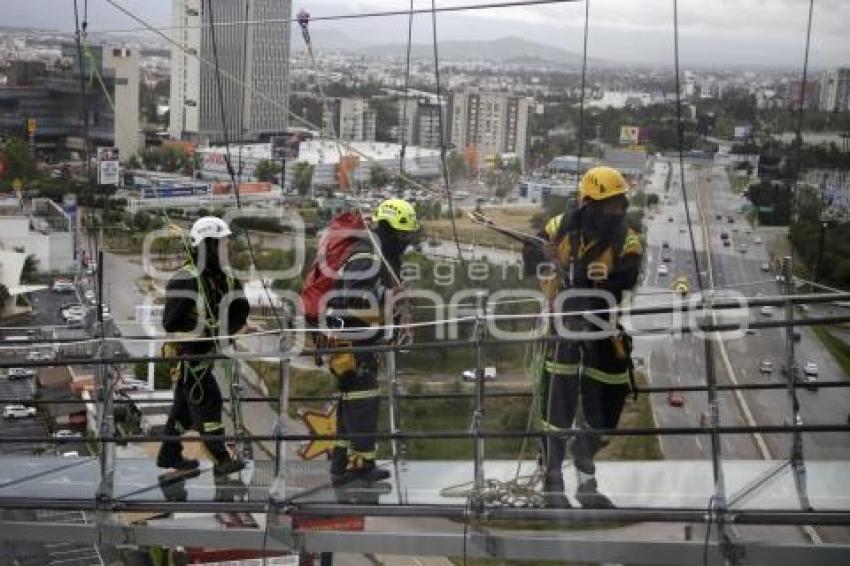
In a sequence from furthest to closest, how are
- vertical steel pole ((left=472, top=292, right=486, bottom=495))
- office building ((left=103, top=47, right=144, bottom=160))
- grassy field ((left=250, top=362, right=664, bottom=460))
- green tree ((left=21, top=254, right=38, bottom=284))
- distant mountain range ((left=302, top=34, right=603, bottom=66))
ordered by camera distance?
green tree ((left=21, top=254, right=38, bottom=284)) < office building ((left=103, top=47, right=144, bottom=160)) < distant mountain range ((left=302, top=34, right=603, bottom=66)) < grassy field ((left=250, top=362, right=664, bottom=460)) < vertical steel pole ((left=472, top=292, right=486, bottom=495))

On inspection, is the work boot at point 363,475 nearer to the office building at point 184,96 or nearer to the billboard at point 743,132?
the billboard at point 743,132

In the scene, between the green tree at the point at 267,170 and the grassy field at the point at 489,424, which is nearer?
the grassy field at the point at 489,424

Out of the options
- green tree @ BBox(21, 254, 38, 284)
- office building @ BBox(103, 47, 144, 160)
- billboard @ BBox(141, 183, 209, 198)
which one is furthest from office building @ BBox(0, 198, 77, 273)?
billboard @ BBox(141, 183, 209, 198)

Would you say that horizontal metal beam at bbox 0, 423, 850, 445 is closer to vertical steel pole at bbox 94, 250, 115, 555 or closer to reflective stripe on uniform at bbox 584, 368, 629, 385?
vertical steel pole at bbox 94, 250, 115, 555

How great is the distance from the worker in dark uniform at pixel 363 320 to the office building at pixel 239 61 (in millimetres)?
3041

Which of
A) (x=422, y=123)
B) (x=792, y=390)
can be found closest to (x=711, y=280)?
(x=792, y=390)

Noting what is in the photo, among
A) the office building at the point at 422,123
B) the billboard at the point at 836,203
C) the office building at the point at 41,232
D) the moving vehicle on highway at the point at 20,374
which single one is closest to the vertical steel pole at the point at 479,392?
the billboard at the point at 836,203

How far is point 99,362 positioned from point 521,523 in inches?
60.7

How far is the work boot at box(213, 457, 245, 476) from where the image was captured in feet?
12.3

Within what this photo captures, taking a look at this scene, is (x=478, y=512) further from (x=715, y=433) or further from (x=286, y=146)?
(x=286, y=146)

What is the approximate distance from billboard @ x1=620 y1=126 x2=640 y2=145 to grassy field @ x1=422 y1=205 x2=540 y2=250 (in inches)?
30.5

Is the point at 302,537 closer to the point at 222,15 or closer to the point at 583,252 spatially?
the point at 583,252

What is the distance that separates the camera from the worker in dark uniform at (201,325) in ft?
12.3

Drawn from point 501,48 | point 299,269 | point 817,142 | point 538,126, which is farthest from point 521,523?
point 299,269
